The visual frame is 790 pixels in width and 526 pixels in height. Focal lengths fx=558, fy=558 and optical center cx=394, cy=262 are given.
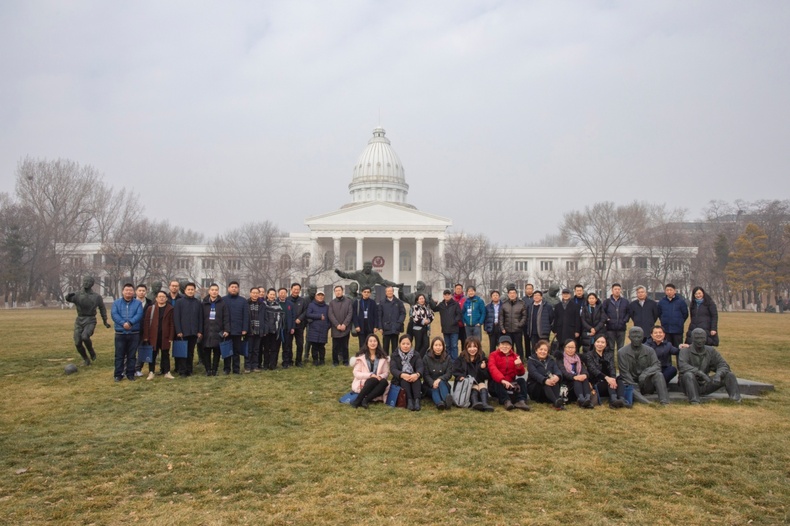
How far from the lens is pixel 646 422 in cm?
745

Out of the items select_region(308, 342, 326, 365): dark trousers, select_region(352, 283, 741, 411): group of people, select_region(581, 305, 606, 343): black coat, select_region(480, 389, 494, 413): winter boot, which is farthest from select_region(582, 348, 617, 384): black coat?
select_region(308, 342, 326, 365): dark trousers

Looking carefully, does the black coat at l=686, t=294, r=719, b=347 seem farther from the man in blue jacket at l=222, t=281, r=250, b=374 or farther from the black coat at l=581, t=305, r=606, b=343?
the man in blue jacket at l=222, t=281, r=250, b=374

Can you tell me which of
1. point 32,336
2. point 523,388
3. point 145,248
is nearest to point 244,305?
point 523,388

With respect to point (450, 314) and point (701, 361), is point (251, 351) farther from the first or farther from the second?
point (701, 361)

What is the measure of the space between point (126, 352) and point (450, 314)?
6.38 metres

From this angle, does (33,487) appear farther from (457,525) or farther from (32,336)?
(32,336)

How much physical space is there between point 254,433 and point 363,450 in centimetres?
153

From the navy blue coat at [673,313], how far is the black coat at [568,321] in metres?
Answer: 1.60

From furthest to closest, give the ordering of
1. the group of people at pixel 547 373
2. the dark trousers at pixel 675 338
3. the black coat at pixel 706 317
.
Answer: the dark trousers at pixel 675 338 → the black coat at pixel 706 317 → the group of people at pixel 547 373

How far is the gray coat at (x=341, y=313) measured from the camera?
12.0 meters

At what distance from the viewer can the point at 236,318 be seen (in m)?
10.9

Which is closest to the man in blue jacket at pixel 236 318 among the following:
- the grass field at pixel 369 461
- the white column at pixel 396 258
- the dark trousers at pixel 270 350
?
the dark trousers at pixel 270 350

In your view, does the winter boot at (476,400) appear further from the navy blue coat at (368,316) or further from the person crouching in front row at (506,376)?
the navy blue coat at (368,316)

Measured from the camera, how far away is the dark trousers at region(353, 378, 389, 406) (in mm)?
8352
